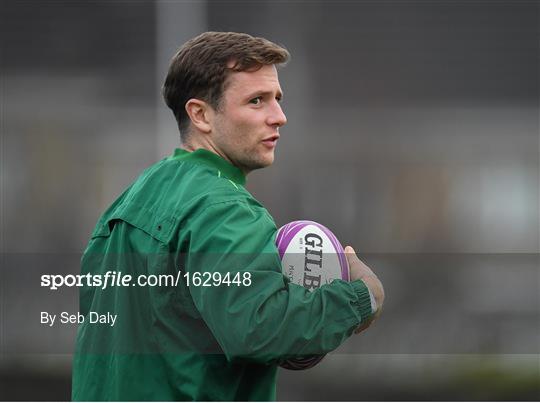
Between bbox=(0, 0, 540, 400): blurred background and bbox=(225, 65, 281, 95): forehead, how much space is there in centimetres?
197

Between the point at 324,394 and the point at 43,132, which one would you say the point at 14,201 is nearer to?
the point at 43,132

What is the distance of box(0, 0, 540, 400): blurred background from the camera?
4.08 metres

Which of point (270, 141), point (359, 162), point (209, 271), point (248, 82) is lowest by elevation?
point (359, 162)

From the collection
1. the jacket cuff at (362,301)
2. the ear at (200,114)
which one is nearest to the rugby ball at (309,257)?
the jacket cuff at (362,301)

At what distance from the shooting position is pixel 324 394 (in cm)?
461

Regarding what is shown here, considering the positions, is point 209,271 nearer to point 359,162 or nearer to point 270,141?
point 270,141

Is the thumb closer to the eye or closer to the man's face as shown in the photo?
the man's face

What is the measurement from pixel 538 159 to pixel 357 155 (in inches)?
38.2

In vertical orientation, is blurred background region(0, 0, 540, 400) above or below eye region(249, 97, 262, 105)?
below

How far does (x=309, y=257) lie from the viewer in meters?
2.06

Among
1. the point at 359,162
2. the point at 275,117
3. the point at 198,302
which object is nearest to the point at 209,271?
the point at 198,302

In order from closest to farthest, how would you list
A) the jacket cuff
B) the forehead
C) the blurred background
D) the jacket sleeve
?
the jacket sleeve, the jacket cuff, the forehead, the blurred background

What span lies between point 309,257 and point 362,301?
0.29 m

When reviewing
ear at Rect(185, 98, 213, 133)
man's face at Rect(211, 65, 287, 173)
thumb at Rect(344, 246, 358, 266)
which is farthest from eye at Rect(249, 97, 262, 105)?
thumb at Rect(344, 246, 358, 266)
